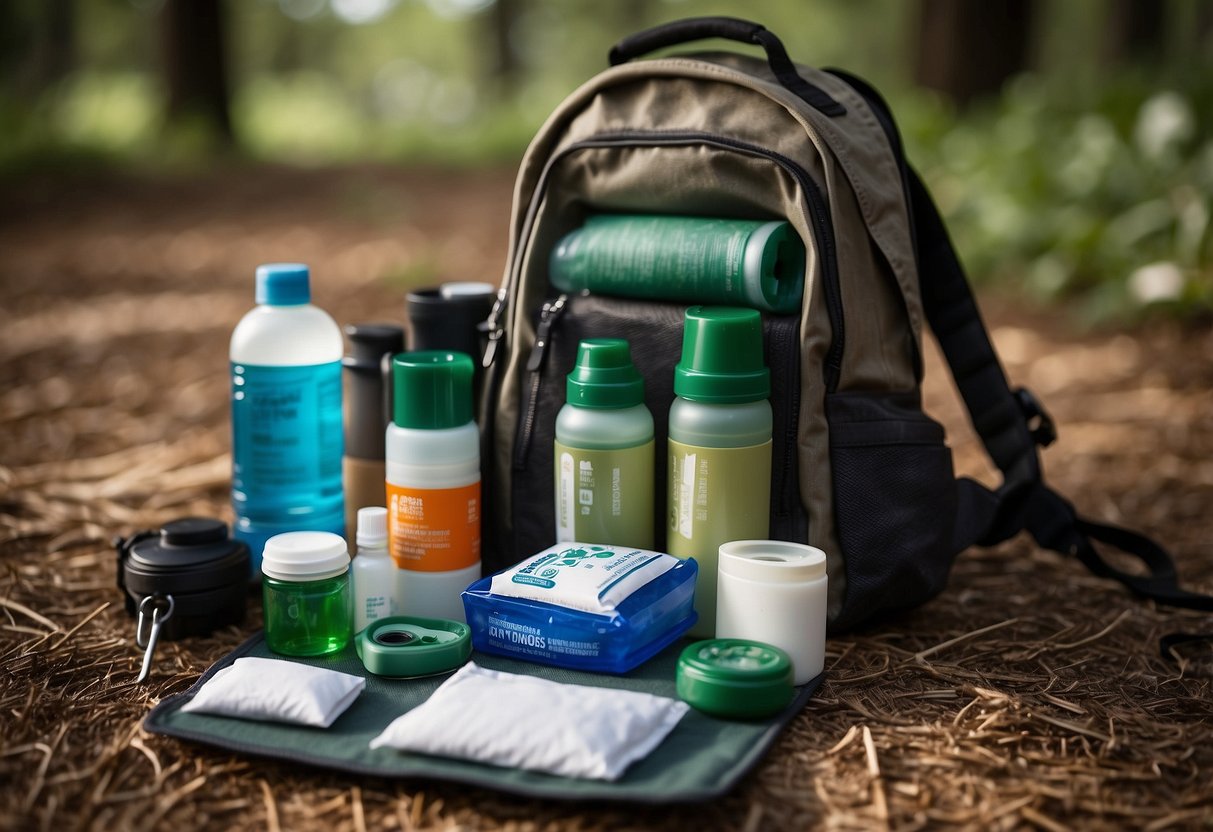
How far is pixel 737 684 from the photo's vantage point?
163 cm

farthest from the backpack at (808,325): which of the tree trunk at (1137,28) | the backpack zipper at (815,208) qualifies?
the tree trunk at (1137,28)

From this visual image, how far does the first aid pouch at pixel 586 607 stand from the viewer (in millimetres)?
1777

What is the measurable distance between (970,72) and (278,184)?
489 cm

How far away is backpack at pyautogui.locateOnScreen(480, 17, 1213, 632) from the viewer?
1.92 m

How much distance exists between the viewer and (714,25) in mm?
2043

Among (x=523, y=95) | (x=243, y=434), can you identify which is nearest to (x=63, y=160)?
(x=523, y=95)

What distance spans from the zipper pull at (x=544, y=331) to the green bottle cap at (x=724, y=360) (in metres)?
0.33

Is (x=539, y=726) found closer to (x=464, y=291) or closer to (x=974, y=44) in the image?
(x=464, y=291)

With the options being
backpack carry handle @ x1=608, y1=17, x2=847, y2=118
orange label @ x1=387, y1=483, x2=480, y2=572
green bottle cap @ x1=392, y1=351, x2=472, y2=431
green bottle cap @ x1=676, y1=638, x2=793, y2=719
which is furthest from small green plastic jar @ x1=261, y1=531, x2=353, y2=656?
backpack carry handle @ x1=608, y1=17, x2=847, y2=118

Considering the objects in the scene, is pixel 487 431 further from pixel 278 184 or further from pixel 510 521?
pixel 278 184

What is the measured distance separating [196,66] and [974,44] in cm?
624

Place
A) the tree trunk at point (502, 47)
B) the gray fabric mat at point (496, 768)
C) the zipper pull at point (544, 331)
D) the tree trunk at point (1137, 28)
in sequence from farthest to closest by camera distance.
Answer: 1. the tree trunk at point (502, 47)
2. the tree trunk at point (1137, 28)
3. the zipper pull at point (544, 331)
4. the gray fabric mat at point (496, 768)

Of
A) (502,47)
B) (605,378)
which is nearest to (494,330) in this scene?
(605,378)

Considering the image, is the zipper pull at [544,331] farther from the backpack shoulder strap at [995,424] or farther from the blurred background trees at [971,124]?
the blurred background trees at [971,124]
